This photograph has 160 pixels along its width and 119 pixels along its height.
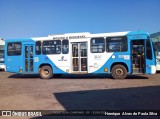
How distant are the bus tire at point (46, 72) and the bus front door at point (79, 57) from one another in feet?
6.08

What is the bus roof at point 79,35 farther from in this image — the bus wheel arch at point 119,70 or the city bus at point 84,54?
the bus wheel arch at point 119,70

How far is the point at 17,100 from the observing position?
1017cm

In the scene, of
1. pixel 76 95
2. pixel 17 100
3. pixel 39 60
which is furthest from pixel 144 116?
pixel 39 60

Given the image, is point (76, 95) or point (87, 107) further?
point (76, 95)

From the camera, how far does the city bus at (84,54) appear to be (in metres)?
16.8

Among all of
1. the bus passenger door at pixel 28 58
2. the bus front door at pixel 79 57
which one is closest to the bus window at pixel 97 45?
the bus front door at pixel 79 57

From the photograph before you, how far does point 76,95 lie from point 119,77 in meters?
6.67

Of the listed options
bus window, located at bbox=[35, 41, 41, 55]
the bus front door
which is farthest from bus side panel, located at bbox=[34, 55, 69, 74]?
the bus front door

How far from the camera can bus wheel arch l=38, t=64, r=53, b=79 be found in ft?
61.9

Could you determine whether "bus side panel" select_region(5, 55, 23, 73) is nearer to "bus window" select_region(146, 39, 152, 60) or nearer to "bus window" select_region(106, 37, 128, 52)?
"bus window" select_region(106, 37, 128, 52)

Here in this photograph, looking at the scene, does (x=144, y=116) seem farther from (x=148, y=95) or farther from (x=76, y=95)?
(x=76, y=95)

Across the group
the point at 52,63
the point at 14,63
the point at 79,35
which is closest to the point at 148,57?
the point at 79,35

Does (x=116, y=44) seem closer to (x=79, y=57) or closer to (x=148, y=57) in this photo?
A: (x=148, y=57)

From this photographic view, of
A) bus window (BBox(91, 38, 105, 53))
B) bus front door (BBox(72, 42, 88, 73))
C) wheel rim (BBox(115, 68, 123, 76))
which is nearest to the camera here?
wheel rim (BBox(115, 68, 123, 76))
